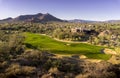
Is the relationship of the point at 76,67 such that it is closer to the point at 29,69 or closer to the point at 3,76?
the point at 29,69

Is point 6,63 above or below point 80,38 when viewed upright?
above

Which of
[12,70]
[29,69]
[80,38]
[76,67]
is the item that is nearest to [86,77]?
[76,67]

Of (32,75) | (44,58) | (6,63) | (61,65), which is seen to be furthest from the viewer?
(44,58)

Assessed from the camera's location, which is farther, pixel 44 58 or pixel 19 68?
pixel 44 58

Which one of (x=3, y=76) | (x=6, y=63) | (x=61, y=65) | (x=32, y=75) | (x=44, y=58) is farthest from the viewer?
(x=44, y=58)

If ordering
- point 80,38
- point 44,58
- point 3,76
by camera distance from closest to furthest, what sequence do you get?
1. point 3,76
2. point 44,58
3. point 80,38

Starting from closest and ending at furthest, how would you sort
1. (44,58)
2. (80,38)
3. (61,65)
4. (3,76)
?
(3,76) < (61,65) < (44,58) < (80,38)

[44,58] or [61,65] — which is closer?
[61,65]

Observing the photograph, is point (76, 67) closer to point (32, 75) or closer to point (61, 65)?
point (61, 65)

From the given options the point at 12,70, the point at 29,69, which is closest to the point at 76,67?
the point at 29,69
